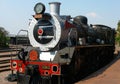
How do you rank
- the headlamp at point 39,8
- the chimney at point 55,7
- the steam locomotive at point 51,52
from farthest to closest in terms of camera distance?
the chimney at point 55,7 → the headlamp at point 39,8 → the steam locomotive at point 51,52

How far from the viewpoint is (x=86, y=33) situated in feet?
41.7

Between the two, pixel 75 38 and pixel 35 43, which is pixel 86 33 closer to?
pixel 75 38

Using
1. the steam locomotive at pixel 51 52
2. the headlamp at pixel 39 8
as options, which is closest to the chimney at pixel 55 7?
the steam locomotive at pixel 51 52

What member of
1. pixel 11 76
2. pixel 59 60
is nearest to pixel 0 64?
pixel 11 76

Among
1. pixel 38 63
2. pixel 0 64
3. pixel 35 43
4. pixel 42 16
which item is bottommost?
pixel 0 64

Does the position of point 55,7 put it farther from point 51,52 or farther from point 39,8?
point 51,52

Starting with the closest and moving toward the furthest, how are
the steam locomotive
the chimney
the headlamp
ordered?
1. the steam locomotive
2. the headlamp
3. the chimney

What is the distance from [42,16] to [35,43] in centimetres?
119

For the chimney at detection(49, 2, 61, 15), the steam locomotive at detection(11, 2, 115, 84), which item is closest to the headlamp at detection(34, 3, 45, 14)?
the steam locomotive at detection(11, 2, 115, 84)

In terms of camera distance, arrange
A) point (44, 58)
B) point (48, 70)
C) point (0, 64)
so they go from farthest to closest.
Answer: point (0, 64) < point (44, 58) < point (48, 70)

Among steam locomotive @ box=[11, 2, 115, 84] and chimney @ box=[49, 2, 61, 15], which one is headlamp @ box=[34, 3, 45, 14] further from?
chimney @ box=[49, 2, 61, 15]

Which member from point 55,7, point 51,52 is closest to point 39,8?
point 55,7

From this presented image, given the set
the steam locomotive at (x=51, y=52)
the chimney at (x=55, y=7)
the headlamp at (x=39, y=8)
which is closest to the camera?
the steam locomotive at (x=51, y=52)

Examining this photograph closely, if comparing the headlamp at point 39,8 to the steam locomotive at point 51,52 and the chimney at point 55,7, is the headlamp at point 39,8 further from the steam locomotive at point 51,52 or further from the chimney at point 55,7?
the chimney at point 55,7
